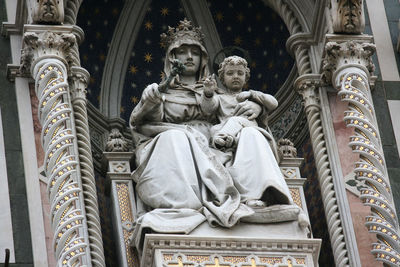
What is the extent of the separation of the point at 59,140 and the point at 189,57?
1.89 m

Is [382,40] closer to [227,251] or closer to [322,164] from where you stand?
[322,164]

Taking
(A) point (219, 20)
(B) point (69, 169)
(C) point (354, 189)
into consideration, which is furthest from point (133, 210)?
(A) point (219, 20)

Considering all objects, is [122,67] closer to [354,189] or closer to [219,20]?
[219,20]

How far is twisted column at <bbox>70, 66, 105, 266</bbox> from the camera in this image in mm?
15242

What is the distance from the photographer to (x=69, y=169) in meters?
15.3

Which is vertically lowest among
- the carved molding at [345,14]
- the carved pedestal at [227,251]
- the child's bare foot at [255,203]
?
the carved pedestal at [227,251]

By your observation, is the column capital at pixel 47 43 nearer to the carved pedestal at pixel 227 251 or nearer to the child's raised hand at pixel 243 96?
the child's raised hand at pixel 243 96

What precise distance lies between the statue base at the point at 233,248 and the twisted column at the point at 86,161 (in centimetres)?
58

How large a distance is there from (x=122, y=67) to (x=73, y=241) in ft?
12.3

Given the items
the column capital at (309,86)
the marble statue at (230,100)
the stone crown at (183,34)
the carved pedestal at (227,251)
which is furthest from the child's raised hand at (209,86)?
the carved pedestal at (227,251)

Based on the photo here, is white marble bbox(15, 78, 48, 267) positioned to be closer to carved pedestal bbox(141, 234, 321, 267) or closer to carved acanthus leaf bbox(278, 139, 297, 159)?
carved pedestal bbox(141, 234, 321, 267)

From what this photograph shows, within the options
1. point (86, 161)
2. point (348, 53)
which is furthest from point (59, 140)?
point (348, 53)

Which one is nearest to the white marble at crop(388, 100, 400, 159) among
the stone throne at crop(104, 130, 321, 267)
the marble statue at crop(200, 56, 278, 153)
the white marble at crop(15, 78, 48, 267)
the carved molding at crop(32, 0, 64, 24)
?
the marble statue at crop(200, 56, 278, 153)

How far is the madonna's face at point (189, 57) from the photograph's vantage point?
54.7 feet
